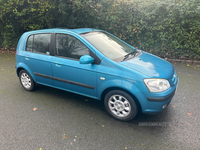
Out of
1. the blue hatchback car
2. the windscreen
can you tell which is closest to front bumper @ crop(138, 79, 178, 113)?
the blue hatchback car

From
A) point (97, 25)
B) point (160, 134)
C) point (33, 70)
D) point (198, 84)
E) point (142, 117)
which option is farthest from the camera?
point (97, 25)

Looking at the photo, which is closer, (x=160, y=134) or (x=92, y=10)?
(x=160, y=134)

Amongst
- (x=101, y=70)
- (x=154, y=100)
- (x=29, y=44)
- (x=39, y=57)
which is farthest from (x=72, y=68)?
(x=154, y=100)

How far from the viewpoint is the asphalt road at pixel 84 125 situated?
2623 mm

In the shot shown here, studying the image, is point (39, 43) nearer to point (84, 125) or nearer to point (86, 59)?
point (86, 59)

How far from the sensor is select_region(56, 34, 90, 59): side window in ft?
11.0

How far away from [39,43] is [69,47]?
3.23 ft

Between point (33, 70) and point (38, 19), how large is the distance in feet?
17.1

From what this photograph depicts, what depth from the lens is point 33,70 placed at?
13.6ft

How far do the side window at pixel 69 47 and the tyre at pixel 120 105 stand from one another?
1024 mm

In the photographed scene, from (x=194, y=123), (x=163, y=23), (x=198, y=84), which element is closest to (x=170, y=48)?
(x=163, y=23)

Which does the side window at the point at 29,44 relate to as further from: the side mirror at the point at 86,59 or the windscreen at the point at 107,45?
the side mirror at the point at 86,59

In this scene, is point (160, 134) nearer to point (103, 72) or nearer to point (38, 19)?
point (103, 72)

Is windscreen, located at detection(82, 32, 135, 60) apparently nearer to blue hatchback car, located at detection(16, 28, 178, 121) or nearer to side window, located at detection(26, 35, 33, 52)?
blue hatchback car, located at detection(16, 28, 178, 121)
